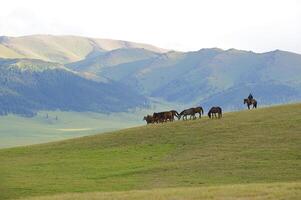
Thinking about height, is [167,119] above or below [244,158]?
above

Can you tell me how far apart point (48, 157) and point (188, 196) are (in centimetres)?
3219

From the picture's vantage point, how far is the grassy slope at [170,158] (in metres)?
39.9

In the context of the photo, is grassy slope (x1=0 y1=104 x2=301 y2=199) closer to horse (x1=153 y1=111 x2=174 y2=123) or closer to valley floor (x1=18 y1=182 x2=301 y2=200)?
valley floor (x1=18 y1=182 x2=301 y2=200)

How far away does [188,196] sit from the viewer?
28.9 m

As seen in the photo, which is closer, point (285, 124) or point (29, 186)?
point (29, 186)

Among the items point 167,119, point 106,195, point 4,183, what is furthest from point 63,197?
point 167,119

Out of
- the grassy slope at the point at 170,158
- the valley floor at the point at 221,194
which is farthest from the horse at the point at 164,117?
the valley floor at the point at 221,194

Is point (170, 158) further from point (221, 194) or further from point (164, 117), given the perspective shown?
point (164, 117)

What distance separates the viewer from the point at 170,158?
50875 mm

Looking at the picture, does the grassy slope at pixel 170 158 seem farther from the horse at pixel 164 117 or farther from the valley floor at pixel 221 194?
the horse at pixel 164 117

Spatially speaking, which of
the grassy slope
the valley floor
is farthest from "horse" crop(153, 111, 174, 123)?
the valley floor

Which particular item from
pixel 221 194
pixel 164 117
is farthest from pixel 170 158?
pixel 164 117

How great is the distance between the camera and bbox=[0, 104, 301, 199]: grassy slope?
3991 centimetres

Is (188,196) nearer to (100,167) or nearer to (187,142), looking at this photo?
(100,167)
